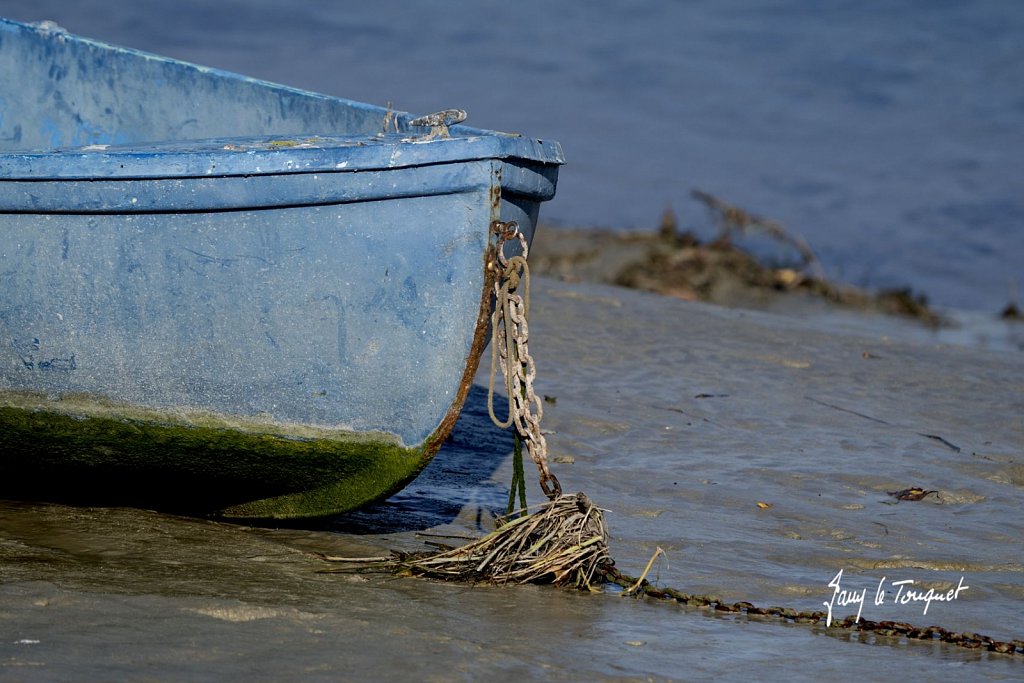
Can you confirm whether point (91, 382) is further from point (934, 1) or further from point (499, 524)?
point (934, 1)

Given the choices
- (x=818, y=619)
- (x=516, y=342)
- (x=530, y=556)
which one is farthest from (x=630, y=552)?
(x=516, y=342)

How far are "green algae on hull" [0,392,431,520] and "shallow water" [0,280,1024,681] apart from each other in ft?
0.32

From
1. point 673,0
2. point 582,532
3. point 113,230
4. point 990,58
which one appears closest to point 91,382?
point 113,230

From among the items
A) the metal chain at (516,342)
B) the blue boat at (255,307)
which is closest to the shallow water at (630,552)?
the blue boat at (255,307)

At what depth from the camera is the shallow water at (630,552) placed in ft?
8.59

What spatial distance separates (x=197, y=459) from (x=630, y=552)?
1228 mm

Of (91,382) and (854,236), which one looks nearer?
(91,382)

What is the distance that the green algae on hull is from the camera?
11.1ft

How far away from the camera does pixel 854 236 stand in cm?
1260

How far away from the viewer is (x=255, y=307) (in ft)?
10.9

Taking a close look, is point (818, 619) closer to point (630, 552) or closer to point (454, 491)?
point (630, 552)

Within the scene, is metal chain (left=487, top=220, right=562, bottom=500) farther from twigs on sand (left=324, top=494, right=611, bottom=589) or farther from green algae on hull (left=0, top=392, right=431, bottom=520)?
green algae on hull (left=0, top=392, right=431, bottom=520)

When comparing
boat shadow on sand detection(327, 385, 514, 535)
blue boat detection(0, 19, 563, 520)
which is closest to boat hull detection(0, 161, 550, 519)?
blue boat detection(0, 19, 563, 520)

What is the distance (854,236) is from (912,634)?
10.0 metres
